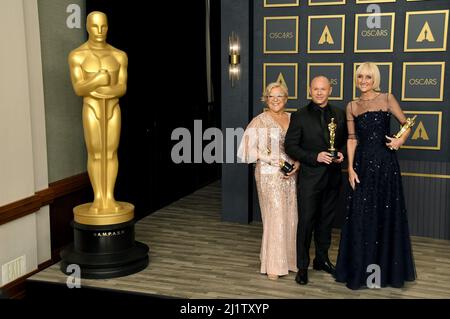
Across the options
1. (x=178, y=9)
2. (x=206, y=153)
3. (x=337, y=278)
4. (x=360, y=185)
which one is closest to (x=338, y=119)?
(x=360, y=185)

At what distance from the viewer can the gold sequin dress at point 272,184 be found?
4117 millimetres

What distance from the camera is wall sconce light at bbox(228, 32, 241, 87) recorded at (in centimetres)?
559

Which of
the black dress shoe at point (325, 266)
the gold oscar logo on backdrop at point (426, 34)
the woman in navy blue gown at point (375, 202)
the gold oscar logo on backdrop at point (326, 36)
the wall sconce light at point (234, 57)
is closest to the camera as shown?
the woman in navy blue gown at point (375, 202)

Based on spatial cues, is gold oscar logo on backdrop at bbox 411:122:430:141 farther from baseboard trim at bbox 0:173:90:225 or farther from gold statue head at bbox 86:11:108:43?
baseboard trim at bbox 0:173:90:225

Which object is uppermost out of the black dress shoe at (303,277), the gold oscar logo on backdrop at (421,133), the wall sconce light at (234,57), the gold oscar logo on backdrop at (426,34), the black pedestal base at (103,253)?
the gold oscar logo on backdrop at (426,34)

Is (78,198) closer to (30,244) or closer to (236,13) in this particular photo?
(30,244)

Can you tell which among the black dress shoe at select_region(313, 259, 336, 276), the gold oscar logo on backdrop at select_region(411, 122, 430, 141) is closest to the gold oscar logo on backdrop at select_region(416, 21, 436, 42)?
the gold oscar logo on backdrop at select_region(411, 122, 430, 141)

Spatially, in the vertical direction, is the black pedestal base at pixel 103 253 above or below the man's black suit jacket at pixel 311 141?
below

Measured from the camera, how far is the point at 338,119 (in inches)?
158

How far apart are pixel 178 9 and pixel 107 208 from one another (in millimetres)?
3282

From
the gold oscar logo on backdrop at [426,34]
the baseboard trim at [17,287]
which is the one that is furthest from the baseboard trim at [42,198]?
the gold oscar logo on backdrop at [426,34]

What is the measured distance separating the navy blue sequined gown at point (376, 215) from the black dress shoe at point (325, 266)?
25 centimetres

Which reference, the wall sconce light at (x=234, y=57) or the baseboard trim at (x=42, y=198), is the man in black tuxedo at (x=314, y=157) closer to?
the wall sconce light at (x=234, y=57)

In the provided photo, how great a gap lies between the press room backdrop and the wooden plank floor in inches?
22.0
